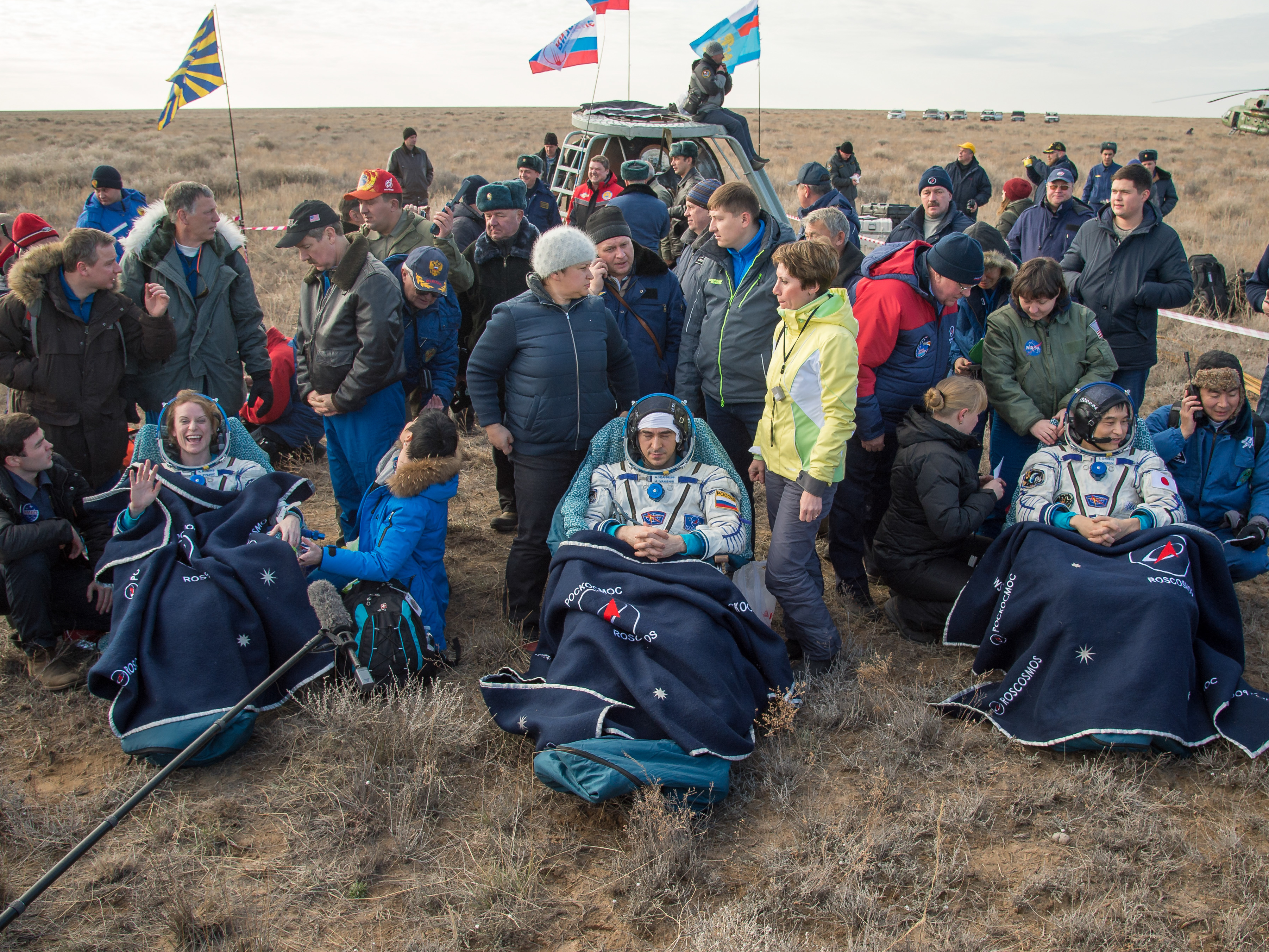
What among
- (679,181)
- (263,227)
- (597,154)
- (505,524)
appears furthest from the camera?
(263,227)

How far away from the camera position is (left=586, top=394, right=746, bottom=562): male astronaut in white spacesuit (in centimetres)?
404

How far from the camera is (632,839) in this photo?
304 centimetres

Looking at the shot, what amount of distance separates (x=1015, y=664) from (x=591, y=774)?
1.96 m

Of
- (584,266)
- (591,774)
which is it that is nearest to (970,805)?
(591,774)

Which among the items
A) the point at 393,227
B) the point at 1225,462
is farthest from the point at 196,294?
the point at 1225,462

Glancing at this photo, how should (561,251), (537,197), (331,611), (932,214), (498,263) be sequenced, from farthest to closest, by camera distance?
(537,197), (932,214), (498,263), (561,251), (331,611)

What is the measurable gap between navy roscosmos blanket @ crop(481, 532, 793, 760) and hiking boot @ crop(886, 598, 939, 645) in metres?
1.05

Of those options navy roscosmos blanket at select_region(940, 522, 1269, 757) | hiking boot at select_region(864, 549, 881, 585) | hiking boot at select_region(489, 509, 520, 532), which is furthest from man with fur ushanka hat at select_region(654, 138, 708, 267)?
navy roscosmos blanket at select_region(940, 522, 1269, 757)

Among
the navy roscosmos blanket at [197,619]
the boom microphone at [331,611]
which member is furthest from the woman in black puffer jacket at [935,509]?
the navy roscosmos blanket at [197,619]

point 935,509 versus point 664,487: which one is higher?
point 664,487

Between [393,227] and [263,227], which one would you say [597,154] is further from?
[263,227]

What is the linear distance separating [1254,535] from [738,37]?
28.3ft

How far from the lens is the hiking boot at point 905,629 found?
14.8 feet

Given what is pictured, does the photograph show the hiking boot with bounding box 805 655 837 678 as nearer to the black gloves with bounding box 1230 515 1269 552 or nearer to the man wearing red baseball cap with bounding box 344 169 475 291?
the black gloves with bounding box 1230 515 1269 552
